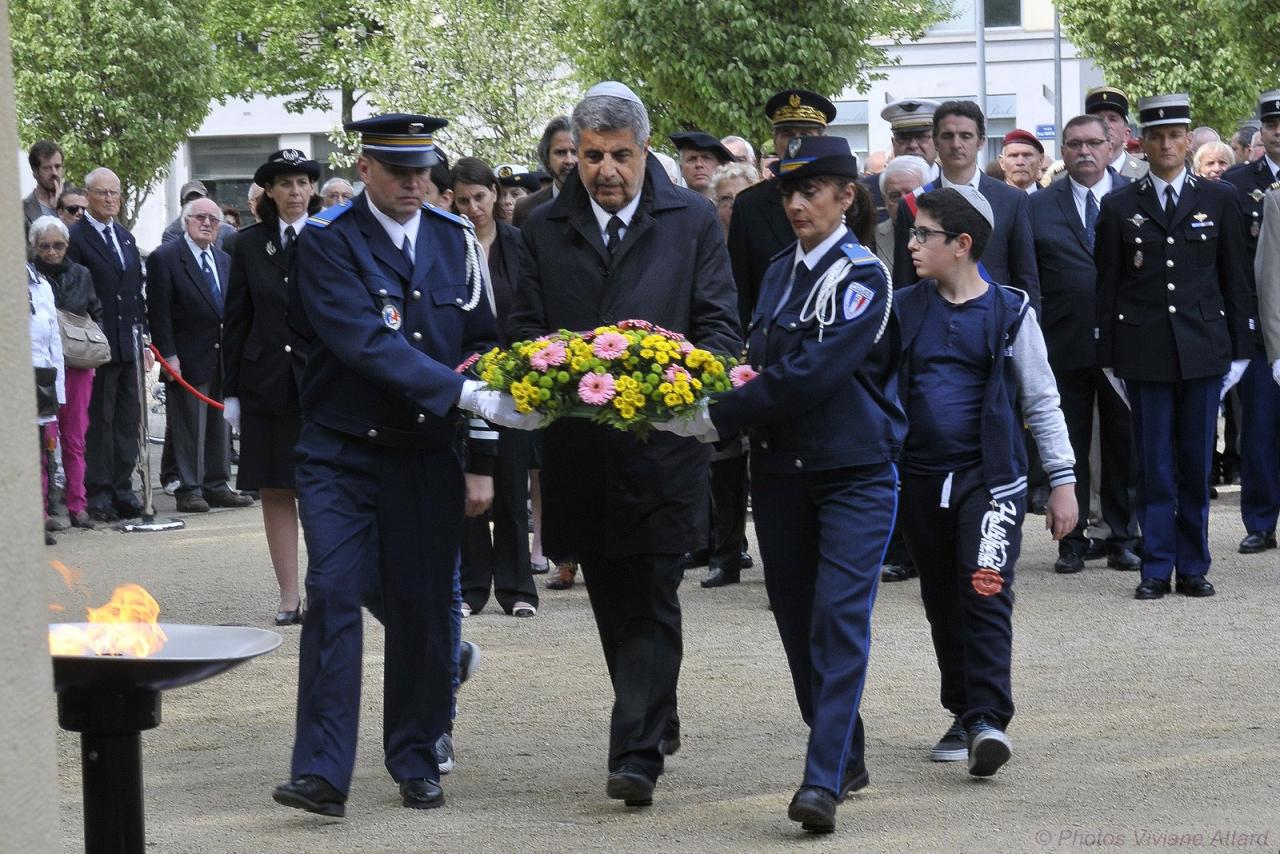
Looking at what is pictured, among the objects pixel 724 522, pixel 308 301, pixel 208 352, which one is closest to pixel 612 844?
pixel 308 301

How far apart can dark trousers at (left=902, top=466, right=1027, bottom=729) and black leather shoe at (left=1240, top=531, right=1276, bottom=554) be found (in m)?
5.12

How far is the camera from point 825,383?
19.3 feet

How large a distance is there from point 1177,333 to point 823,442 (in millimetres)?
4334

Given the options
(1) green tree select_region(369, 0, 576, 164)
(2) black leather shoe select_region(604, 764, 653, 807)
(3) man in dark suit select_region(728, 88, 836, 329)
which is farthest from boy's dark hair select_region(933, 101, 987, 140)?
(1) green tree select_region(369, 0, 576, 164)

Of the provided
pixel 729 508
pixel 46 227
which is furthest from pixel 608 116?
pixel 46 227

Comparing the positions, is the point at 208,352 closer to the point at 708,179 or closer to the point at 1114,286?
the point at 708,179

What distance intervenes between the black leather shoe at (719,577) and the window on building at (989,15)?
37.5 metres

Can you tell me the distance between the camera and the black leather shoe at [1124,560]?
36.0ft

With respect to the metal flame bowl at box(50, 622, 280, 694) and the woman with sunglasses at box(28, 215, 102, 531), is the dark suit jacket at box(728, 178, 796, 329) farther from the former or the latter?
the metal flame bowl at box(50, 622, 280, 694)

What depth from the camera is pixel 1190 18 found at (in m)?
34.3

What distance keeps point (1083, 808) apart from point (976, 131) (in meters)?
4.87

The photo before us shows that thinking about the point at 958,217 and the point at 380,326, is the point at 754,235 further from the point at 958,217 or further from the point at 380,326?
the point at 380,326

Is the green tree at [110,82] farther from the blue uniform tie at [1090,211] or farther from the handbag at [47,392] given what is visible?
the blue uniform tie at [1090,211]

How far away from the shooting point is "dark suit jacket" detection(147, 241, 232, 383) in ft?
49.1
